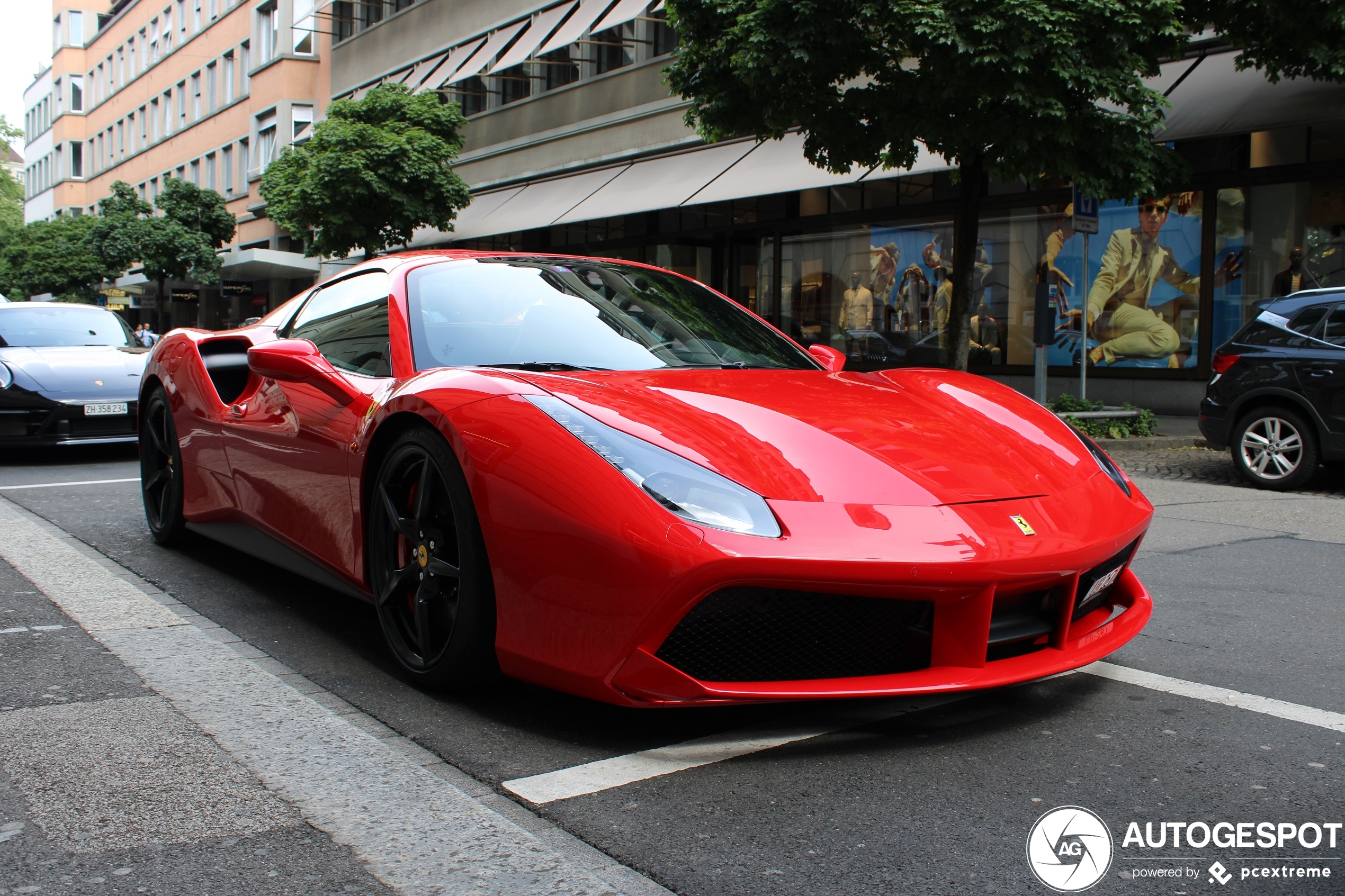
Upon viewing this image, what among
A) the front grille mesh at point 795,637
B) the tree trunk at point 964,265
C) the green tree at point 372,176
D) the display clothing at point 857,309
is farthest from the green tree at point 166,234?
the front grille mesh at point 795,637

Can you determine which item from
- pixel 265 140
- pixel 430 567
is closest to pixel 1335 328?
pixel 430 567

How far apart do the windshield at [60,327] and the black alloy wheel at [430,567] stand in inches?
319

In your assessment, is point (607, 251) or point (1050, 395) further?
point (607, 251)

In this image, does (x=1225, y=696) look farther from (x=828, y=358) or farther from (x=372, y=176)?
(x=372, y=176)

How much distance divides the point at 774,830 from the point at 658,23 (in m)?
22.1

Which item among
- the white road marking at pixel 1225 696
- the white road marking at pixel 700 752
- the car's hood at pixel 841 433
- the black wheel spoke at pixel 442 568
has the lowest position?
the white road marking at pixel 1225 696

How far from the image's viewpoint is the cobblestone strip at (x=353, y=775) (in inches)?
80.7

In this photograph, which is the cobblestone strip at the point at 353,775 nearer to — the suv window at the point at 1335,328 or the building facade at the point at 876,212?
the suv window at the point at 1335,328

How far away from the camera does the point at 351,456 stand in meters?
3.44

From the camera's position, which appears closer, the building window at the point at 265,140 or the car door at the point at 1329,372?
the car door at the point at 1329,372

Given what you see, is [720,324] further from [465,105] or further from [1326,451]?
[465,105]

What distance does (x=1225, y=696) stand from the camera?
10.3 ft

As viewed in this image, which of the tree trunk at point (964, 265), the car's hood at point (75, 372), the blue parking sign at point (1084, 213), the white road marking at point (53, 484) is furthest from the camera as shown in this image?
the tree trunk at point (964, 265)

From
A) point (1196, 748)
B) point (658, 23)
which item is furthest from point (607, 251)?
point (1196, 748)
